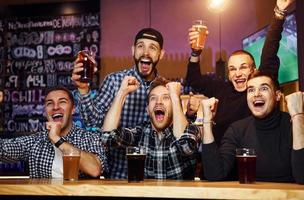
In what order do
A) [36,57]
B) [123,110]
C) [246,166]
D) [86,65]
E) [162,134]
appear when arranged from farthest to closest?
[36,57]
[123,110]
[86,65]
[162,134]
[246,166]

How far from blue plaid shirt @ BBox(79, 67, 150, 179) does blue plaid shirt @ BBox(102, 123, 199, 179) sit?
1.35ft

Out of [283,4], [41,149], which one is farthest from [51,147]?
[283,4]

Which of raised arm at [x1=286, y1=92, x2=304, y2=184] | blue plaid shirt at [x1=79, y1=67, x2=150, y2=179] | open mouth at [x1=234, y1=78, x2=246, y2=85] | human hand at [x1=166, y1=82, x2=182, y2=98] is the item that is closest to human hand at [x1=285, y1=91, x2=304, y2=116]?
raised arm at [x1=286, y1=92, x2=304, y2=184]

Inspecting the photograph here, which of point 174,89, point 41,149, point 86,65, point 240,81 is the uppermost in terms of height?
point 86,65

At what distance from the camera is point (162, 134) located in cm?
266

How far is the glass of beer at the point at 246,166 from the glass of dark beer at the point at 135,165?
438mm

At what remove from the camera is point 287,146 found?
230 centimetres

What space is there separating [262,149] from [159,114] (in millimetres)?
684

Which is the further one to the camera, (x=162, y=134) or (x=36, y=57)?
(x=36, y=57)

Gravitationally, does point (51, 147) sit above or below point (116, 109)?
below

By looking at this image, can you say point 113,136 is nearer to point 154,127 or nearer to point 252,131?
point 154,127

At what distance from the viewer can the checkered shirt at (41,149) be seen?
268 cm

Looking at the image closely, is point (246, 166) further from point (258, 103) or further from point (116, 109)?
point (116, 109)

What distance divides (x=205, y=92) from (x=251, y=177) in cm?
195
